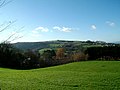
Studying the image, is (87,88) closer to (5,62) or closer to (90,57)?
(90,57)

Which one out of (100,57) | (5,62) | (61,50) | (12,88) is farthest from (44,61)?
(12,88)

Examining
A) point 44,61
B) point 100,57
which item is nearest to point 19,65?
point 44,61

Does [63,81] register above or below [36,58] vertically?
above

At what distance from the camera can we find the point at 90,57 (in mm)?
48906

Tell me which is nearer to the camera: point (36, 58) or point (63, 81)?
point (63, 81)

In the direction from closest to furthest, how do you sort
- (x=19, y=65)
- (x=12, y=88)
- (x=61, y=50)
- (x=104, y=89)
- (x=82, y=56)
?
(x=104, y=89) → (x=12, y=88) → (x=82, y=56) → (x=19, y=65) → (x=61, y=50)

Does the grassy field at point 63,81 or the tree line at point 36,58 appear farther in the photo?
the tree line at point 36,58

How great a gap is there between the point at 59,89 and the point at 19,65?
44.3 m

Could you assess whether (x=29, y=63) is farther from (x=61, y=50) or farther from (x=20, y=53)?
(x=61, y=50)

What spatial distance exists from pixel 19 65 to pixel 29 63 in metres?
2.43

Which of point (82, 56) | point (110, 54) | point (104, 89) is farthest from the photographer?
point (82, 56)

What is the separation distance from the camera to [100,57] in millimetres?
47031

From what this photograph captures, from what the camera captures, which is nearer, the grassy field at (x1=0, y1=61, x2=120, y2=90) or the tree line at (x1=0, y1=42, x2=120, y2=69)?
the grassy field at (x1=0, y1=61, x2=120, y2=90)

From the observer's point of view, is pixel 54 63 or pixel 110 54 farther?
→ pixel 54 63
